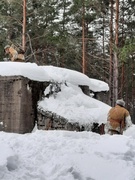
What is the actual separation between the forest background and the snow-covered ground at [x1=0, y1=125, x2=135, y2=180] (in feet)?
31.4

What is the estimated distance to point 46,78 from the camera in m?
11.8

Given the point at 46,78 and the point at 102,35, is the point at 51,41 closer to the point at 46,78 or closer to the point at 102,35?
the point at 46,78

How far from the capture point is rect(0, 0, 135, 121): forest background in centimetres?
1739

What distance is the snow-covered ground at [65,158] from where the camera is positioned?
13.2 ft

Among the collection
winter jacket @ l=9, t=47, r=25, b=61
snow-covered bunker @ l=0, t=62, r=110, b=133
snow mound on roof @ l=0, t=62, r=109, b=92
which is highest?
winter jacket @ l=9, t=47, r=25, b=61

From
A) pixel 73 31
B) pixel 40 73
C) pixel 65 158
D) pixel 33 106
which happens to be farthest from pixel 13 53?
pixel 73 31

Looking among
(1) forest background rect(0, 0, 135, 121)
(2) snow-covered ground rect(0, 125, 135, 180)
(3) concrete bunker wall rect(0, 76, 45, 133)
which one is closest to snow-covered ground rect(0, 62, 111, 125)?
(3) concrete bunker wall rect(0, 76, 45, 133)

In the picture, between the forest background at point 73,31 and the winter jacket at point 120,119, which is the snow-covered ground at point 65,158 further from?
the forest background at point 73,31

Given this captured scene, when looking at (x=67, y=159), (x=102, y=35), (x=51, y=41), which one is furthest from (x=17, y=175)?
(x=102, y=35)

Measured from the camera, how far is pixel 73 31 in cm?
2627

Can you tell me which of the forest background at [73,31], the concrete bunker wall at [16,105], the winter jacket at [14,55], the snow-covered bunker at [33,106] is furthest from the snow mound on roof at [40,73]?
the forest background at [73,31]

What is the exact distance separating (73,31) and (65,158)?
73.5ft

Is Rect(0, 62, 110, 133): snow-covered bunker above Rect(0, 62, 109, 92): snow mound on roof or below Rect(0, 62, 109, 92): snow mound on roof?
below

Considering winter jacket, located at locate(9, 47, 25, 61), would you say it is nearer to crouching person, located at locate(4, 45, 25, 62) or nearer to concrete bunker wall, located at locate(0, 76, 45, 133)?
crouching person, located at locate(4, 45, 25, 62)
